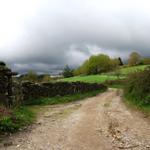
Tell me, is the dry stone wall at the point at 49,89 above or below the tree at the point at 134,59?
below

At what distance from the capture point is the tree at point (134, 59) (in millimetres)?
127938

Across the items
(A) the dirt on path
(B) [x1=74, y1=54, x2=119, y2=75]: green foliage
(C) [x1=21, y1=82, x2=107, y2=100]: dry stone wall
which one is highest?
(B) [x1=74, y1=54, x2=119, y2=75]: green foliage

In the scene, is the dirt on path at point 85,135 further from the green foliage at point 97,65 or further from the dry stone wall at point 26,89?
the green foliage at point 97,65

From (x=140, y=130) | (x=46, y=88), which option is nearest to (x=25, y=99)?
(x=46, y=88)

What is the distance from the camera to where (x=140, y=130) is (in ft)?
43.1

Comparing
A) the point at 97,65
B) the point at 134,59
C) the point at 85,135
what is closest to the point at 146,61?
the point at 134,59

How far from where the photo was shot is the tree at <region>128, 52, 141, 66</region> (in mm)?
127938

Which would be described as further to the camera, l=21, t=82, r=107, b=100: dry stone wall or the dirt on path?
l=21, t=82, r=107, b=100: dry stone wall

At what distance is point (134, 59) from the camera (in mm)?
129375

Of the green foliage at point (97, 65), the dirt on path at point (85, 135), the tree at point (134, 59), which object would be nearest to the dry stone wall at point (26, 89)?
the dirt on path at point (85, 135)

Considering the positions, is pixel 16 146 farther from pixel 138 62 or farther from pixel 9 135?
pixel 138 62

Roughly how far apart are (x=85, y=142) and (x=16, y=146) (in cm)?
228

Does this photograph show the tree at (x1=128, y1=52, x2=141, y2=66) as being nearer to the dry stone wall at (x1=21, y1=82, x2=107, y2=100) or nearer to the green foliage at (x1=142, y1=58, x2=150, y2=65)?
the green foliage at (x1=142, y1=58, x2=150, y2=65)

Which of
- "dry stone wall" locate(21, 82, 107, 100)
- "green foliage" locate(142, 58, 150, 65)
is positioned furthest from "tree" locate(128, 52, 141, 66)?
"dry stone wall" locate(21, 82, 107, 100)
